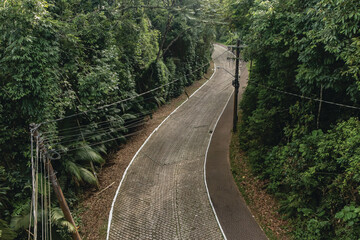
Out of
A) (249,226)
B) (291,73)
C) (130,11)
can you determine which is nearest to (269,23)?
(291,73)

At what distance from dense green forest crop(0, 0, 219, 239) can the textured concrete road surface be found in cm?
218

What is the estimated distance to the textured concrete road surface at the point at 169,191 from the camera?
985cm

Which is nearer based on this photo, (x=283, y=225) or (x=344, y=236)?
(x=344, y=236)

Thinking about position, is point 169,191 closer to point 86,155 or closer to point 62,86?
point 86,155

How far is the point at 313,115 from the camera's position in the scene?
9.13m

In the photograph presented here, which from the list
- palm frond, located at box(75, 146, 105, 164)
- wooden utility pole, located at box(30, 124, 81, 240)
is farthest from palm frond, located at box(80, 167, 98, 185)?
wooden utility pole, located at box(30, 124, 81, 240)

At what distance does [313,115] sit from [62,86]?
11.4 metres

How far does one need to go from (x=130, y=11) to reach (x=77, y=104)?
834cm

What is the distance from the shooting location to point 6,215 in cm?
820

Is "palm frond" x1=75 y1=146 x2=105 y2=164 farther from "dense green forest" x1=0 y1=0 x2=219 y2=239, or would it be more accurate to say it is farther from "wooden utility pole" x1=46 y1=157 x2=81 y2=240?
"wooden utility pole" x1=46 y1=157 x2=81 y2=240

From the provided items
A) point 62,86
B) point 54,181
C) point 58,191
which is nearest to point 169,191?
point 58,191

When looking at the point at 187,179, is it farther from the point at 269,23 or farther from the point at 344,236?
the point at 269,23

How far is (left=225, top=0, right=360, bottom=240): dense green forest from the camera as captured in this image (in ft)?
21.2

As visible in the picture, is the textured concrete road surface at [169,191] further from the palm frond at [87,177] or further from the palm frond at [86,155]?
the palm frond at [86,155]
